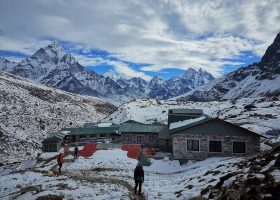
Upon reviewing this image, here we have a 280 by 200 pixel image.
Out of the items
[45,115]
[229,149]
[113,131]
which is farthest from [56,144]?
[45,115]

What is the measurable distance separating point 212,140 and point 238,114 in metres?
42.0

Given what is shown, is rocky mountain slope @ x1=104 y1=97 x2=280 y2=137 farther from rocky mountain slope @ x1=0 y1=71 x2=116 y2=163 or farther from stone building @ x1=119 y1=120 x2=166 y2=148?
rocky mountain slope @ x1=0 y1=71 x2=116 y2=163

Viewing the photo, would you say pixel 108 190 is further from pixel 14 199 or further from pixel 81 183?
pixel 14 199

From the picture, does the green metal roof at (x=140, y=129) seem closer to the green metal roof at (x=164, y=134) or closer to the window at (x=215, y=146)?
the green metal roof at (x=164, y=134)

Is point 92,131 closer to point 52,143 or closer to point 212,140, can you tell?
point 52,143

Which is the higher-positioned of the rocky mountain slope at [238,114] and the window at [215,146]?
the rocky mountain slope at [238,114]

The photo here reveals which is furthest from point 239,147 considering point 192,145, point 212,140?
point 192,145

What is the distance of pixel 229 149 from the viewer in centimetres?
4134

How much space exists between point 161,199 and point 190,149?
22630 mm

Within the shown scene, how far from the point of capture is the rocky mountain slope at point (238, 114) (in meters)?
59.3

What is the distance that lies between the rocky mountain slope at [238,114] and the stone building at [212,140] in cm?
1474

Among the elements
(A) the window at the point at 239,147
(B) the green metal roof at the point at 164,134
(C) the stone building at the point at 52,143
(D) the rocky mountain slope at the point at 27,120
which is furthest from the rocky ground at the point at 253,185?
(D) the rocky mountain slope at the point at 27,120

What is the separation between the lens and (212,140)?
137 ft

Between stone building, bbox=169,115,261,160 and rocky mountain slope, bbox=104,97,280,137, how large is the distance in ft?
48.4
